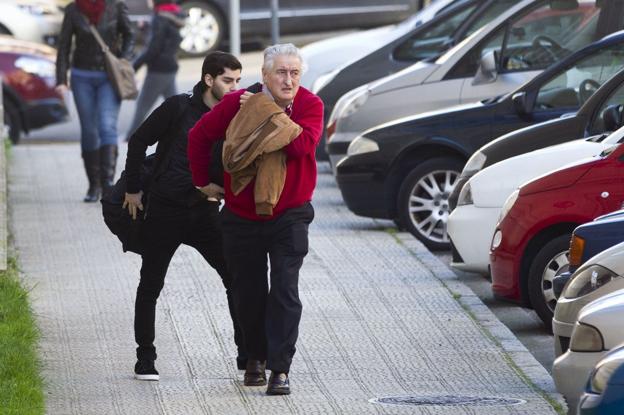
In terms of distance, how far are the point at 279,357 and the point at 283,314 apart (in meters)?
0.20

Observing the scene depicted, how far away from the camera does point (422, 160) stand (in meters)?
12.7

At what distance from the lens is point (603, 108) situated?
1097 cm

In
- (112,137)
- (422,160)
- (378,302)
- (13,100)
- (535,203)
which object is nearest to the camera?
(535,203)

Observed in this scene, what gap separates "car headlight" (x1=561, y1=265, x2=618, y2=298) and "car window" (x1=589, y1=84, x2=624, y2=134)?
12.1 ft

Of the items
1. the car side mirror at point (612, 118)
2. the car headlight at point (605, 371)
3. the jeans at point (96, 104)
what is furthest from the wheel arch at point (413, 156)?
the car headlight at point (605, 371)

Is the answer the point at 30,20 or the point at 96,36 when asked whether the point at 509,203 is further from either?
the point at 30,20

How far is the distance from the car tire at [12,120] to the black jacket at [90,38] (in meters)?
5.94

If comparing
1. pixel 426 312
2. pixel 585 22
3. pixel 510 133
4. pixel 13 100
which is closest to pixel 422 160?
pixel 510 133

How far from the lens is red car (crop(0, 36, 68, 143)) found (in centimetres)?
1938

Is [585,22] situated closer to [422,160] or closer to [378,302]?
[422,160]

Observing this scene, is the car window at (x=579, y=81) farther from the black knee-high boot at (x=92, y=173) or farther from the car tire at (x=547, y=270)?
the black knee-high boot at (x=92, y=173)

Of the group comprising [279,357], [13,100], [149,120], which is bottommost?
[13,100]

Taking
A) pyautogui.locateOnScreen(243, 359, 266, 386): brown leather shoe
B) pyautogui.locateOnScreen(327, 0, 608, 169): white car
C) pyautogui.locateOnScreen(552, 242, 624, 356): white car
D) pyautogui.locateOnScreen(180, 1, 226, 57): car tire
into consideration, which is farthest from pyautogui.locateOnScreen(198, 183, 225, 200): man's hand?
pyautogui.locateOnScreen(180, 1, 226, 57): car tire

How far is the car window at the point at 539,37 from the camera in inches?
531
